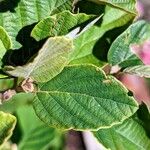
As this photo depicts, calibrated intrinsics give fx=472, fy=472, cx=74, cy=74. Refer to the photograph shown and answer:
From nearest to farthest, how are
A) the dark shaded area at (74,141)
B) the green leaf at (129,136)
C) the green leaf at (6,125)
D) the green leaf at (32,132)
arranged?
the green leaf at (6,125) < the green leaf at (129,136) < the green leaf at (32,132) < the dark shaded area at (74,141)

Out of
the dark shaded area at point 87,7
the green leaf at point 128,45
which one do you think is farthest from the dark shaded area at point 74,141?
the dark shaded area at point 87,7

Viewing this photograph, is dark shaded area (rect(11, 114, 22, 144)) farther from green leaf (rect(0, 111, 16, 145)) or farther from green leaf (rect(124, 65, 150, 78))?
green leaf (rect(0, 111, 16, 145))

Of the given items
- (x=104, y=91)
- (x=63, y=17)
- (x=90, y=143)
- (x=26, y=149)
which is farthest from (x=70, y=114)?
(x=90, y=143)

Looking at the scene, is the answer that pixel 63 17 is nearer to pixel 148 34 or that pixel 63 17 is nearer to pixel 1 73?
pixel 1 73

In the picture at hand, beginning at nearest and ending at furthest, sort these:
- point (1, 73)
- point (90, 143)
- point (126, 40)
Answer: point (1, 73), point (126, 40), point (90, 143)

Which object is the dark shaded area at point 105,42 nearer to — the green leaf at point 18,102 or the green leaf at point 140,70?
the green leaf at point 140,70

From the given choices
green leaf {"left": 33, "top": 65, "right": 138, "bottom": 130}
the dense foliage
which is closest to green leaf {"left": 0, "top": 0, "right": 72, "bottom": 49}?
the dense foliage
